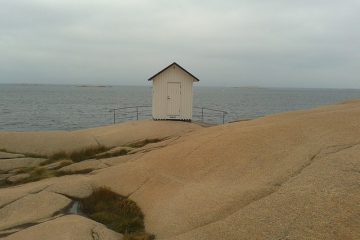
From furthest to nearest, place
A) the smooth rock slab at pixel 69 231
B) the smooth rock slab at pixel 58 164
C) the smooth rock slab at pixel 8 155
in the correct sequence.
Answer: the smooth rock slab at pixel 8 155
the smooth rock slab at pixel 58 164
the smooth rock slab at pixel 69 231

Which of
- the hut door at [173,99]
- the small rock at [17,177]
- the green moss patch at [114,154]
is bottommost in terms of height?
the small rock at [17,177]

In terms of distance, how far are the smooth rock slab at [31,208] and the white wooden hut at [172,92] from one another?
15.7m

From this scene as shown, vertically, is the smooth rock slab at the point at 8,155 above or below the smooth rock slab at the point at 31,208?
below

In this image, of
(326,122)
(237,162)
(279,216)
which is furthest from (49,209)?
(326,122)

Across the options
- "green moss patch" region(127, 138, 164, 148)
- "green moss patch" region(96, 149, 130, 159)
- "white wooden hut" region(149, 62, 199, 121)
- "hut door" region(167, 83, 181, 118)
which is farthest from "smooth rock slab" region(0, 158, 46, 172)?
"hut door" region(167, 83, 181, 118)

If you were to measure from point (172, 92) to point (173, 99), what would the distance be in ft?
1.54

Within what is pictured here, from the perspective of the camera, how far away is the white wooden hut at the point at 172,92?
27.0 metres

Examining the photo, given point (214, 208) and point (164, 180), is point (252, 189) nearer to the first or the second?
point (214, 208)

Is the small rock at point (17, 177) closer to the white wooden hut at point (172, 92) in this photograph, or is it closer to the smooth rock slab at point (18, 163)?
the smooth rock slab at point (18, 163)

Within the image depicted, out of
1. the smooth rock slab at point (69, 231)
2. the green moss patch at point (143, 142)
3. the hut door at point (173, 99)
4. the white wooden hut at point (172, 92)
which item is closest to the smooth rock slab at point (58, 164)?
the green moss patch at point (143, 142)

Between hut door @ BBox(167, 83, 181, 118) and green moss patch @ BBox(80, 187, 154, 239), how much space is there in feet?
50.2

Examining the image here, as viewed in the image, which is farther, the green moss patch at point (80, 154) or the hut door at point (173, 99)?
the hut door at point (173, 99)

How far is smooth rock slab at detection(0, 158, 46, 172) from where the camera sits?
57.2ft

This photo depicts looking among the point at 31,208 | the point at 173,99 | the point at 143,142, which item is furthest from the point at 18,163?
the point at 173,99
